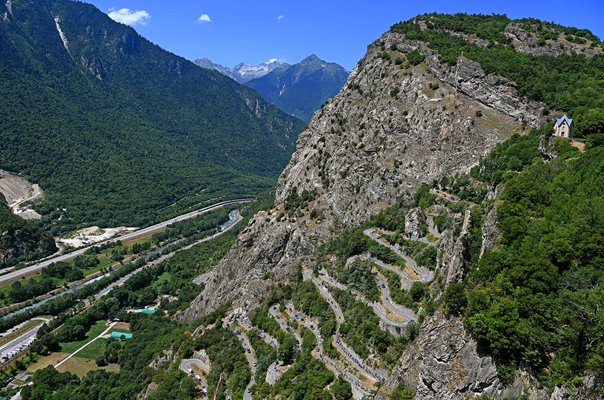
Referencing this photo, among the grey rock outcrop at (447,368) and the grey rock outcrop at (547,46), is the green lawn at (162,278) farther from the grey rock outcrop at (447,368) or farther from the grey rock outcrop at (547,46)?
the grey rock outcrop at (447,368)

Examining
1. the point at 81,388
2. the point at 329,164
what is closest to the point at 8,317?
the point at 81,388

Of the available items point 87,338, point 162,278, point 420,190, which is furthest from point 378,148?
point 162,278

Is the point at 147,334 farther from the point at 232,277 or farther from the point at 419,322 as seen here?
the point at 419,322

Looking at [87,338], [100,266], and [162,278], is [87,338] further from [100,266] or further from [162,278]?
[100,266]

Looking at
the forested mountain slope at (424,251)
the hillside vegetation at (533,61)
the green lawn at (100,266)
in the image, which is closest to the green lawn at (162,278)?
the green lawn at (100,266)

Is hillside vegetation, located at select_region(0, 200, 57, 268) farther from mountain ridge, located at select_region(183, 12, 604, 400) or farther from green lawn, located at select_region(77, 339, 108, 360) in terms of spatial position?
mountain ridge, located at select_region(183, 12, 604, 400)

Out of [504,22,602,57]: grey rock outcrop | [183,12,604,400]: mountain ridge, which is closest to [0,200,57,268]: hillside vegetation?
[183,12,604,400]: mountain ridge

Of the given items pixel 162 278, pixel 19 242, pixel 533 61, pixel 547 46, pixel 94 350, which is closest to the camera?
pixel 533 61

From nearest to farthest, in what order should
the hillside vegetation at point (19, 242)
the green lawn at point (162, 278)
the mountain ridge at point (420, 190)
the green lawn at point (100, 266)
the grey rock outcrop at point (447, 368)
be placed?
1. the grey rock outcrop at point (447, 368)
2. the mountain ridge at point (420, 190)
3. the green lawn at point (162, 278)
4. the green lawn at point (100, 266)
5. the hillside vegetation at point (19, 242)
